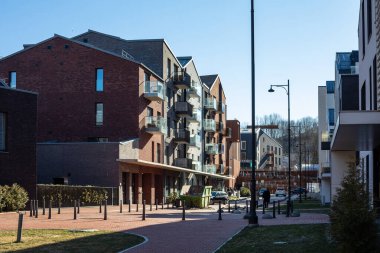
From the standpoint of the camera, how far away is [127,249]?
14414 mm

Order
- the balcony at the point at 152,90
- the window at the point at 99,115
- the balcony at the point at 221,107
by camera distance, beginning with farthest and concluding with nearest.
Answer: the balcony at the point at 221,107
the balcony at the point at 152,90
the window at the point at 99,115

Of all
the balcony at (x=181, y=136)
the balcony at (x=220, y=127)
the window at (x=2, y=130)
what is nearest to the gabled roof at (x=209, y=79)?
the balcony at (x=220, y=127)

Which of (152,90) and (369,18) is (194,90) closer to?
(152,90)

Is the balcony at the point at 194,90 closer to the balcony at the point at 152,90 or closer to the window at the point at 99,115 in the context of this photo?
the balcony at the point at 152,90

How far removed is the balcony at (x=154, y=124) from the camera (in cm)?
5201

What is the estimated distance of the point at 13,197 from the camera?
31.5 m

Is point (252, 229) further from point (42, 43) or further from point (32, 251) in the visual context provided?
point (42, 43)

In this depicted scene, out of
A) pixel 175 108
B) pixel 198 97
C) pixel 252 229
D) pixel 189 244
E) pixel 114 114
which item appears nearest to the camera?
pixel 189 244

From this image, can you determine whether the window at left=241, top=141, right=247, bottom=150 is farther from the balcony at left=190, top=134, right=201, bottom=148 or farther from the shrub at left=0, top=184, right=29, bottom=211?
the shrub at left=0, top=184, right=29, bottom=211

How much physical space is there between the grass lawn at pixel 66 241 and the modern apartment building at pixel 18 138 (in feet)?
48.5

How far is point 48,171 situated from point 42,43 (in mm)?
11828

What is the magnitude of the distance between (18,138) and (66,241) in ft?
63.2

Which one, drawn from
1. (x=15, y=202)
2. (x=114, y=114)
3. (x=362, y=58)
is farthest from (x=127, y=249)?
(x=114, y=114)

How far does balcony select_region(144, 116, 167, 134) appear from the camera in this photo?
52.0 meters
